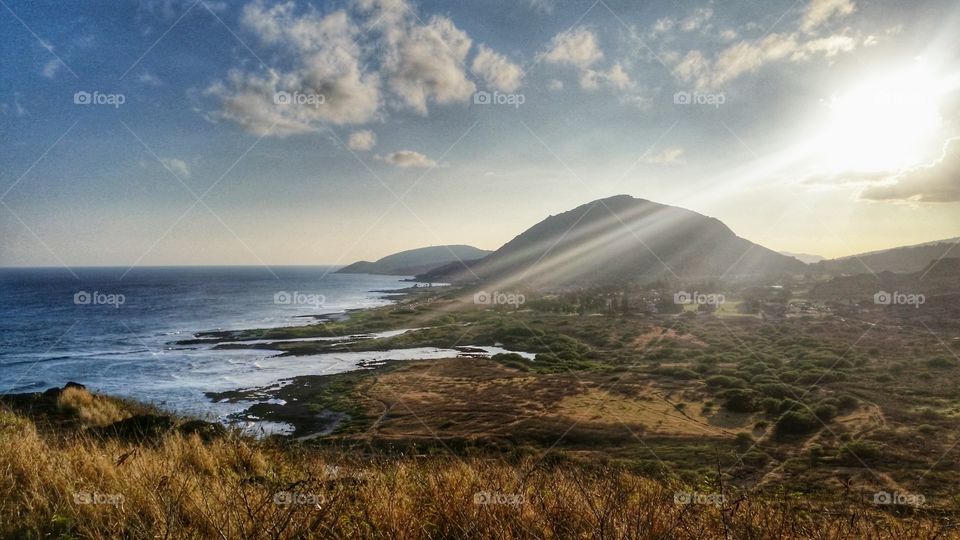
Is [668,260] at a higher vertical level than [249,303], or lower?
higher

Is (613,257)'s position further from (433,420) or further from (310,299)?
(433,420)

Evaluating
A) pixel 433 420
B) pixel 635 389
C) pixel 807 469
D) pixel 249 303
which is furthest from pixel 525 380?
pixel 249 303

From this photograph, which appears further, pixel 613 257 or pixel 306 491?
pixel 613 257

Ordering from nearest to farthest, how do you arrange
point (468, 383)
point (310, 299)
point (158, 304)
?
point (468, 383)
point (158, 304)
point (310, 299)
